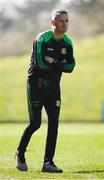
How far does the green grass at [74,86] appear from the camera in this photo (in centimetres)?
2131

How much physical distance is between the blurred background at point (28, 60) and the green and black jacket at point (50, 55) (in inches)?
529

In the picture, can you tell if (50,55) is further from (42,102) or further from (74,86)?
(74,86)

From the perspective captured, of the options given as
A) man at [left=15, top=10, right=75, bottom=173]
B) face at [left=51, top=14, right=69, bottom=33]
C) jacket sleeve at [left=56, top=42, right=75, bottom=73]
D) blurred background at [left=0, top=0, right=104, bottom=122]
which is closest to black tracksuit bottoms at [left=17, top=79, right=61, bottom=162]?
man at [left=15, top=10, right=75, bottom=173]

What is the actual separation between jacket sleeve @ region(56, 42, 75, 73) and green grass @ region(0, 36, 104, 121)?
13.5 m

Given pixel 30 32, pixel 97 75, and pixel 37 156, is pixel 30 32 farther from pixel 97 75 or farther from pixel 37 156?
pixel 37 156

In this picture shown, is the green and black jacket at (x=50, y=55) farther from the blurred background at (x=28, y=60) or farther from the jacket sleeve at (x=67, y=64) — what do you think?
the blurred background at (x=28, y=60)

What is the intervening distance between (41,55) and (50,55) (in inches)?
5.4

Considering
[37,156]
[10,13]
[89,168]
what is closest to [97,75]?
[10,13]

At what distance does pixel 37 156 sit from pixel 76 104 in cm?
1182

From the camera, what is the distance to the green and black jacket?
24.9 ft

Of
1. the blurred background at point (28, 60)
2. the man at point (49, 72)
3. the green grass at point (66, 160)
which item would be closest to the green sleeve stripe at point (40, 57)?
the man at point (49, 72)

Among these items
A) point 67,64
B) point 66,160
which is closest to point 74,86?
point 66,160

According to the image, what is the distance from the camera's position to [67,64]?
772 cm

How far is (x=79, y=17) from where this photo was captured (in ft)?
71.8
